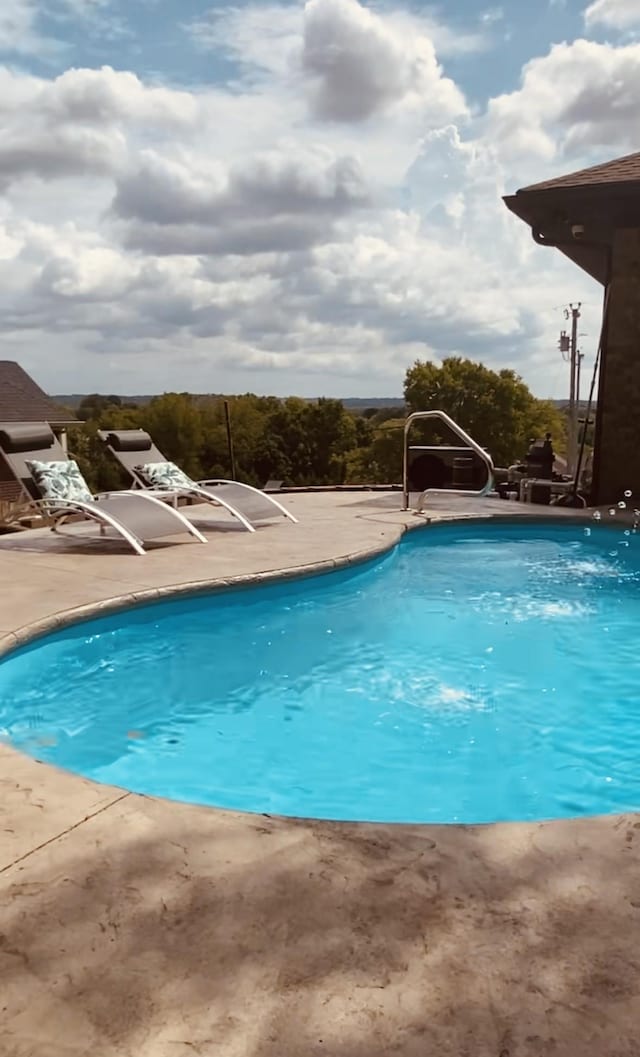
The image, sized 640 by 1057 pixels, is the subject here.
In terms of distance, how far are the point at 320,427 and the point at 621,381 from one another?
47.5 m

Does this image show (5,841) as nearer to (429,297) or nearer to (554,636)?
(554,636)

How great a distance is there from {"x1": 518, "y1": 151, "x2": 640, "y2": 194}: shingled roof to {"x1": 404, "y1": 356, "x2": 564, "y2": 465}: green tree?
1407 inches

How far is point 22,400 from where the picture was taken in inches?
1193

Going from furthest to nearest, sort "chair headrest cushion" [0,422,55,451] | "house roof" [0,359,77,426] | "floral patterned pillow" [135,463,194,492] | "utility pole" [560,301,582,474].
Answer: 1. "utility pole" [560,301,582,474]
2. "house roof" [0,359,77,426]
3. "floral patterned pillow" [135,463,194,492]
4. "chair headrest cushion" [0,422,55,451]

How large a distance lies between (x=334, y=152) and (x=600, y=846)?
39.7ft

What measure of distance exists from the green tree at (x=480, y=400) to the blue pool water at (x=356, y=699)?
41.0m

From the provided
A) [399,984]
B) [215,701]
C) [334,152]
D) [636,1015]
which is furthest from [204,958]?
[334,152]

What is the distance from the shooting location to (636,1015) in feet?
5.38

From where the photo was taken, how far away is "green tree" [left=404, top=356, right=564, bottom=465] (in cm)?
4750

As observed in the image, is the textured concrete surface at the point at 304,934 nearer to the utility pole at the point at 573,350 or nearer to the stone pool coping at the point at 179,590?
the stone pool coping at the point at 179,590

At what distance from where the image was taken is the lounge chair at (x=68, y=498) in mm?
7492

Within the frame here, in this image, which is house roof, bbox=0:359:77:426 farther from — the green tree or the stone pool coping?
the stone pool coping

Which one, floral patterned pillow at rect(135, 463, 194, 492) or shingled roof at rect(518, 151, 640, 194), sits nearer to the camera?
floral patterned pillow at rect(135, 463, 194, 492)

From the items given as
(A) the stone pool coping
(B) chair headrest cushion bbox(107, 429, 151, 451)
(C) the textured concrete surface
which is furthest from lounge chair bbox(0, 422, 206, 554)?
(C) the textured concrete surface
